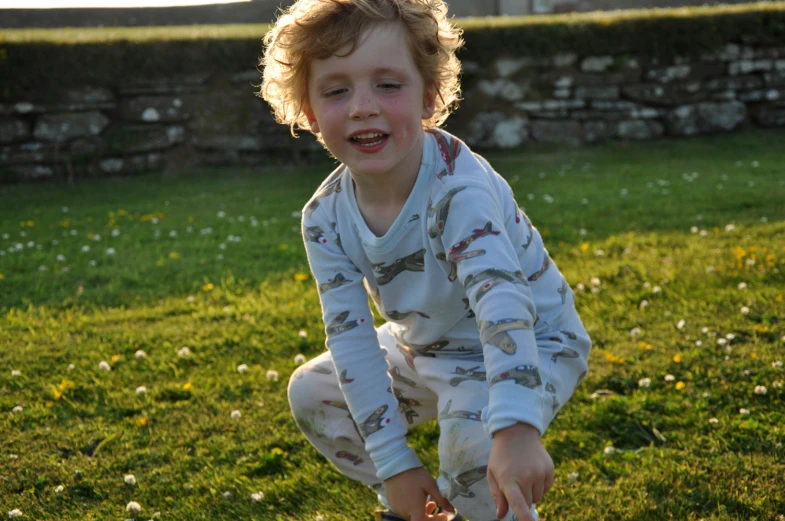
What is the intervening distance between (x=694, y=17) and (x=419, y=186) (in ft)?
30.2

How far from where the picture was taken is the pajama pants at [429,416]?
2.17 meters

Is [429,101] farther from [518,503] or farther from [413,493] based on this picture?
[518,503]

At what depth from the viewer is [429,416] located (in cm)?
271

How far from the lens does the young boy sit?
2.05 meters

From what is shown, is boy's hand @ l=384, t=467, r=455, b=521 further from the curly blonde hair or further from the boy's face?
the curly blonde hair

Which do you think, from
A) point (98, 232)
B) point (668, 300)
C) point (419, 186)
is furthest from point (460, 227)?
point (98, 232)

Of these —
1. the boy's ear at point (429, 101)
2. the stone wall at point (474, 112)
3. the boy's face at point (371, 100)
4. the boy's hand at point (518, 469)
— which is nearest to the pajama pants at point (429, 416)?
the boy's hand at point (518, 469)

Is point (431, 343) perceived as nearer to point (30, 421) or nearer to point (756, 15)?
point (30, 421)

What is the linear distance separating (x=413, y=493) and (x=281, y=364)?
6.39 feet

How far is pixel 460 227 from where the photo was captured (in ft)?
6.79

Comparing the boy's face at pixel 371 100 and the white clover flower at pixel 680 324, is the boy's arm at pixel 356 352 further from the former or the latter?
the white clover flower at pixel 680 324

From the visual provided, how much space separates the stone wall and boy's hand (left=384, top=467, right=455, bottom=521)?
7.86 metres

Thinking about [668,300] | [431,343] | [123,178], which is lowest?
[123,178]

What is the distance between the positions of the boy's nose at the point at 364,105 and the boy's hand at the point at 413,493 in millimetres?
959
